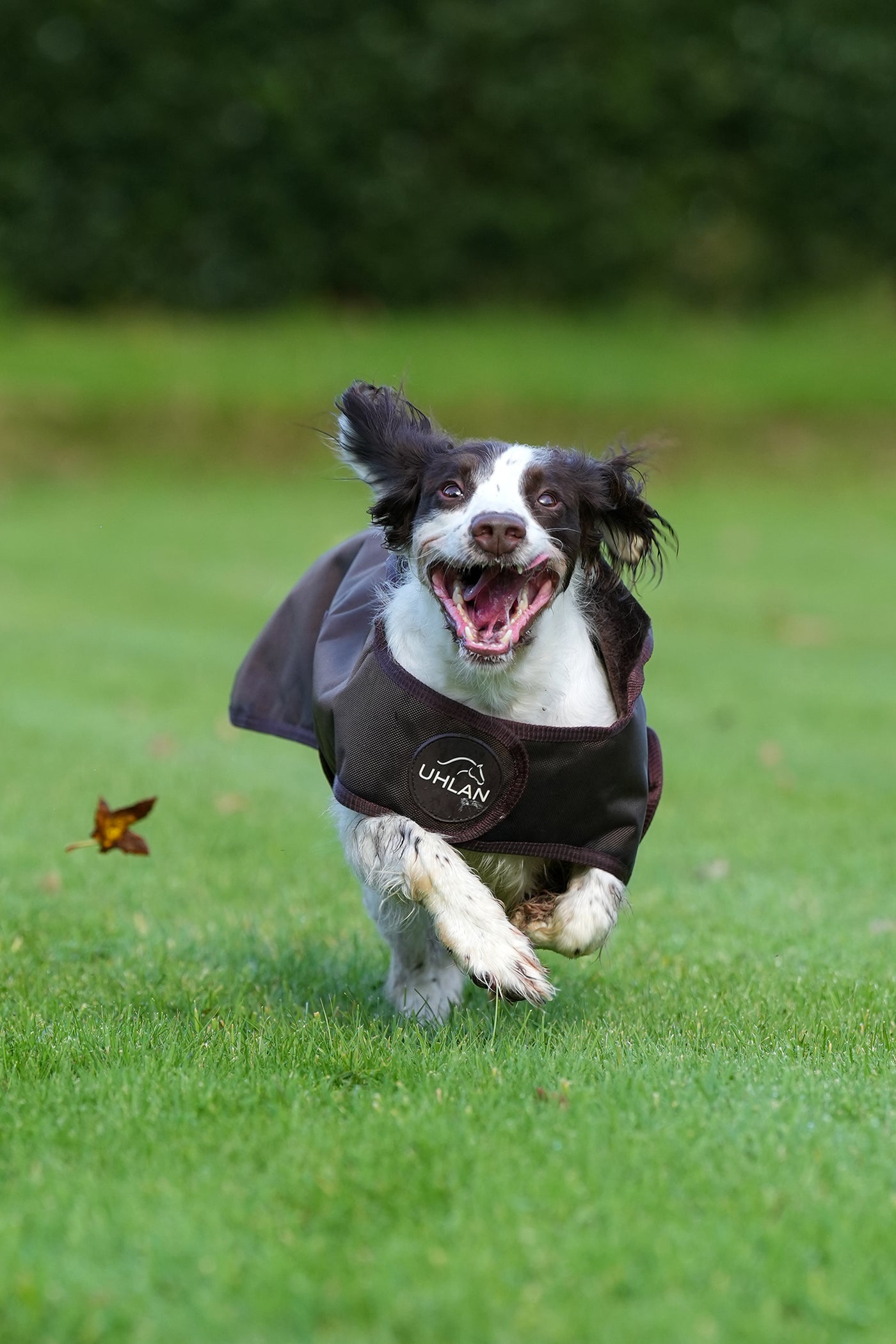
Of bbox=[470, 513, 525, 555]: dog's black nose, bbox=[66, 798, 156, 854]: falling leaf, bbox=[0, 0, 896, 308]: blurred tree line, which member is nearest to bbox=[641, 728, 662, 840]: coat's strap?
bbox=[470, 513, 525, 555]: dog's black nose

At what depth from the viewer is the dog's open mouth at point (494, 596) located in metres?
4.31

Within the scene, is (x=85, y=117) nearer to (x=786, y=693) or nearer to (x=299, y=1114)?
(x=786, y=693)

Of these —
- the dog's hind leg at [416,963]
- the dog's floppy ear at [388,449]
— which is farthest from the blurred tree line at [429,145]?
the dog's hind leg at [416,963]

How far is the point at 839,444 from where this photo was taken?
86.9 ft

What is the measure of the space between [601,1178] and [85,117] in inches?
1133

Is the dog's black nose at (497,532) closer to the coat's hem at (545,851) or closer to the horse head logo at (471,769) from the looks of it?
the horse head logo at (471,769)

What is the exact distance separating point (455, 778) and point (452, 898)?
0.32m

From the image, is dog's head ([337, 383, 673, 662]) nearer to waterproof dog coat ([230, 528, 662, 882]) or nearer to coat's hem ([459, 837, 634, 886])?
waterproof dog coat ([230, 528, 662, 882])

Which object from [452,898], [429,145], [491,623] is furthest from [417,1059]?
[429,145]

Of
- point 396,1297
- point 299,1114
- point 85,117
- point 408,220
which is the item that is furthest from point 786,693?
point 85,117

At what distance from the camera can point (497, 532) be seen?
4180mm

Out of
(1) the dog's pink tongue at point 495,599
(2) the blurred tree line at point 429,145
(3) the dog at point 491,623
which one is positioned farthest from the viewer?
(2) the blurred tree line at point 429,145

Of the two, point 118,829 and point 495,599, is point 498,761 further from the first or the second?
point 118,829

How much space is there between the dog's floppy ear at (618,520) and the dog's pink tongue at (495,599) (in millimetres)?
373
